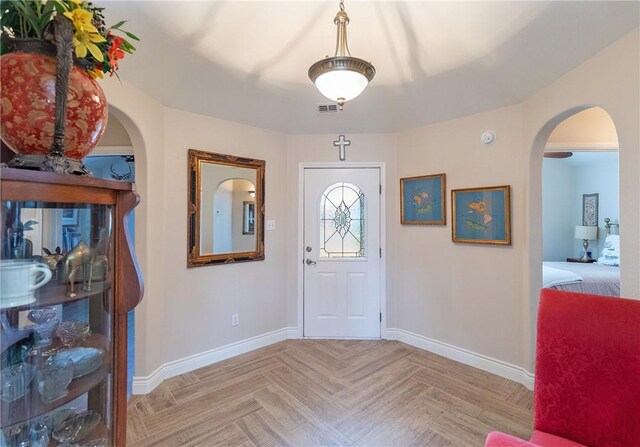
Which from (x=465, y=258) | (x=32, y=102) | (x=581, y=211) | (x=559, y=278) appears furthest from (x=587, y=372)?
(x=581, y=211)

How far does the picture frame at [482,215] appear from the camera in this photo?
8.46 feet

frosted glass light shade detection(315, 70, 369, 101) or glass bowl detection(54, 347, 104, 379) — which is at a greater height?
frosted glass light shade detection(315, 70, 369, 101)

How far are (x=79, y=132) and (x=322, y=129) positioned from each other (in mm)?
2634

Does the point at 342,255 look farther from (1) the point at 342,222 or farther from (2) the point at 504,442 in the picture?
(2) the point at 504,442

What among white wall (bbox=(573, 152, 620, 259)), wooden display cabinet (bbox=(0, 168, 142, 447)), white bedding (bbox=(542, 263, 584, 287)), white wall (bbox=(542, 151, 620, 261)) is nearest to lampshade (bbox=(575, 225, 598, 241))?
white wall (bbox=(573, 152, 620, 259))

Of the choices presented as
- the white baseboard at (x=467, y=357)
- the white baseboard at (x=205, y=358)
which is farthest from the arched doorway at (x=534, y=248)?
the white baseboard at (x=205, y=358)

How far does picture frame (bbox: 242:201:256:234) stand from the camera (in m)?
3.05

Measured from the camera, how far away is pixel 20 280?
2.48ft

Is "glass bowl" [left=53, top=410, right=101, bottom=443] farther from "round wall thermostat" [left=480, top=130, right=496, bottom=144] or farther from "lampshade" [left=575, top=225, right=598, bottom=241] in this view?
"lampshade" [left=575, top=225, right=598, bottom=241]

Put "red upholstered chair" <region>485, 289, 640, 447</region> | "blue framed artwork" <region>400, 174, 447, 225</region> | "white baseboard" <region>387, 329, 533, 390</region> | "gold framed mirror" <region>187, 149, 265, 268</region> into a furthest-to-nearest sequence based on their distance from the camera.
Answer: "blue framed artwork" <region>400, 174, 447, 225</region>
"gold framed mirror" <region>187, 149, 265, 268</region>
"white baseboard" <region>387, 329, 533, 390</region>
"red upholstered chair" <region>485, 289, 640, 447</region>

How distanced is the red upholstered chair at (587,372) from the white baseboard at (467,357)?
1.51 metres

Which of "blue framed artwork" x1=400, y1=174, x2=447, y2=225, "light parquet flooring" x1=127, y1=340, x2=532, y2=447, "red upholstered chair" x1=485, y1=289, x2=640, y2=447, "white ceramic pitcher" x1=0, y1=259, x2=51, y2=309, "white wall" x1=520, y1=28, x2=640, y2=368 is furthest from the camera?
"blue framed artwork" x1=400, y1=174, x2=447, y2=225

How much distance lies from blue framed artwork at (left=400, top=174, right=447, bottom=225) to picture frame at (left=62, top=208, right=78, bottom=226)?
2.90 meters

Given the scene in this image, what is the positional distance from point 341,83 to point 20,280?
144 cm
